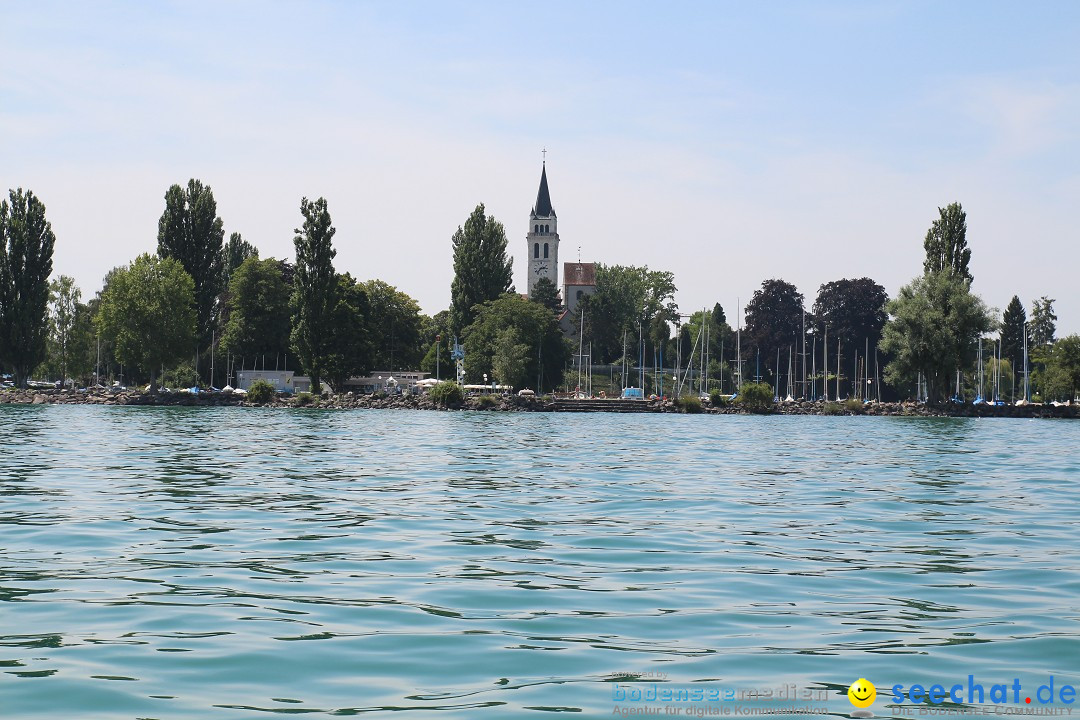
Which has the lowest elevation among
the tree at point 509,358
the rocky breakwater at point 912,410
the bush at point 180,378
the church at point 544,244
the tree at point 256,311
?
the rocky breakwater at point 912,410

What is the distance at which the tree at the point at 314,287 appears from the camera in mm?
84250

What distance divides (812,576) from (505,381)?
93319 millimetres

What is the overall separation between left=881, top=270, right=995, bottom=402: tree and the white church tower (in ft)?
295

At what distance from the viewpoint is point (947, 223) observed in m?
86.1

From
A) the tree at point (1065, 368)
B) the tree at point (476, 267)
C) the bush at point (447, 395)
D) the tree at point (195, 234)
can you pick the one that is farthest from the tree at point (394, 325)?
the tree at point (1065, 368)

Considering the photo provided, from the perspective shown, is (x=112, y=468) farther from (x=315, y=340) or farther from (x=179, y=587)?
(x=315, y=340)

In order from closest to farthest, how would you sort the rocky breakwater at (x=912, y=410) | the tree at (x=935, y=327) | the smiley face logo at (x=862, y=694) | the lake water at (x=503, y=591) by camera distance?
the smiley face logo at (x=862, y=694) → the lake water at (x=503, y=591) → the tree at (x=935, y=327) → the rocky breakwater at (x=912, y=410)

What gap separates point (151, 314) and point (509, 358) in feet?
106

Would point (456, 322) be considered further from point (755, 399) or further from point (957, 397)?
point (957, 397)

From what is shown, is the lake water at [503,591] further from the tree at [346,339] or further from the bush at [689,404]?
the bush at [689,404]

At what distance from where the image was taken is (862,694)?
20.2ft

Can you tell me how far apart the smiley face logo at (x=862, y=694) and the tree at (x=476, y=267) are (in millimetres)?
101811

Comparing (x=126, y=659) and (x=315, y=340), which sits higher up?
(x=315, y=340)

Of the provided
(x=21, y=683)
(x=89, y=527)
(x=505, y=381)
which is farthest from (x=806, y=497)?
(x=505, y=381)
